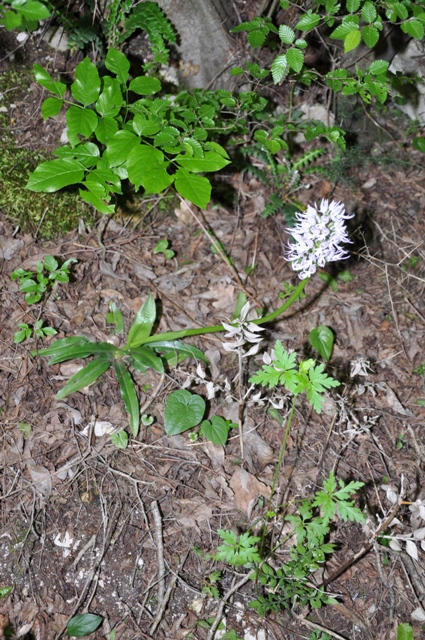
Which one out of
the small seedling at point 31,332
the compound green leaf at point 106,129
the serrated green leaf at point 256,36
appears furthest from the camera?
the small seedling at point 31,332

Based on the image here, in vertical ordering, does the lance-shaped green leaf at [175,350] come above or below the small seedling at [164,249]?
below

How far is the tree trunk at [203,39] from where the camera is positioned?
10.3 feet

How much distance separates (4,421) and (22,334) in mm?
452

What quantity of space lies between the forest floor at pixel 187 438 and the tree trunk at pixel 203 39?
0.64m

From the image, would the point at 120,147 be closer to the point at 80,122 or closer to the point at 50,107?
the point at 80,122

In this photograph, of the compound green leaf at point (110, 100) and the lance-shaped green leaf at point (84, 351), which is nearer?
the compound green leaf at point (110, 100)

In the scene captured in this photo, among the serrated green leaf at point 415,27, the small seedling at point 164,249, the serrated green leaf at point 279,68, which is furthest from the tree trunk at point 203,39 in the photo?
the serrated green leaf at point 415,27

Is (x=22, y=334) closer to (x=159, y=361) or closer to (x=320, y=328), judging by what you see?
(x=159, y=361)

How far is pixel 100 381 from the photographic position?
263cm

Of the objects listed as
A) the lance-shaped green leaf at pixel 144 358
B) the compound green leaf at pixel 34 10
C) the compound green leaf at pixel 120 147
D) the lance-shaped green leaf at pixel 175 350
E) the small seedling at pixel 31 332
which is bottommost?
the lance-shaped green leaf at pixel 175 350

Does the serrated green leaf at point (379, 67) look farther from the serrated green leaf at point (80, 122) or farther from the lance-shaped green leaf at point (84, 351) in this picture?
the lance-shaped green leaf at point (84, 351)

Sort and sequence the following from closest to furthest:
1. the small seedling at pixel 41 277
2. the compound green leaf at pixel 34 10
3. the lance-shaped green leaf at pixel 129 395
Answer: the compound green leaf at pixel 34 10 → the lance-shaped green leaf at pixel 129 395 → the small seedling at pixel 41 277

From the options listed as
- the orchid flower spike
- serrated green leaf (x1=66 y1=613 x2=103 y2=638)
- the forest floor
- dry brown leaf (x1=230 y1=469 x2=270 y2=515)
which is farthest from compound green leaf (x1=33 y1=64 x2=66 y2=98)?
serrated green leaf (x1=66 y1=613 x2=103 y2=638)

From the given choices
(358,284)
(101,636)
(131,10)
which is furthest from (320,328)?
(131,10)
